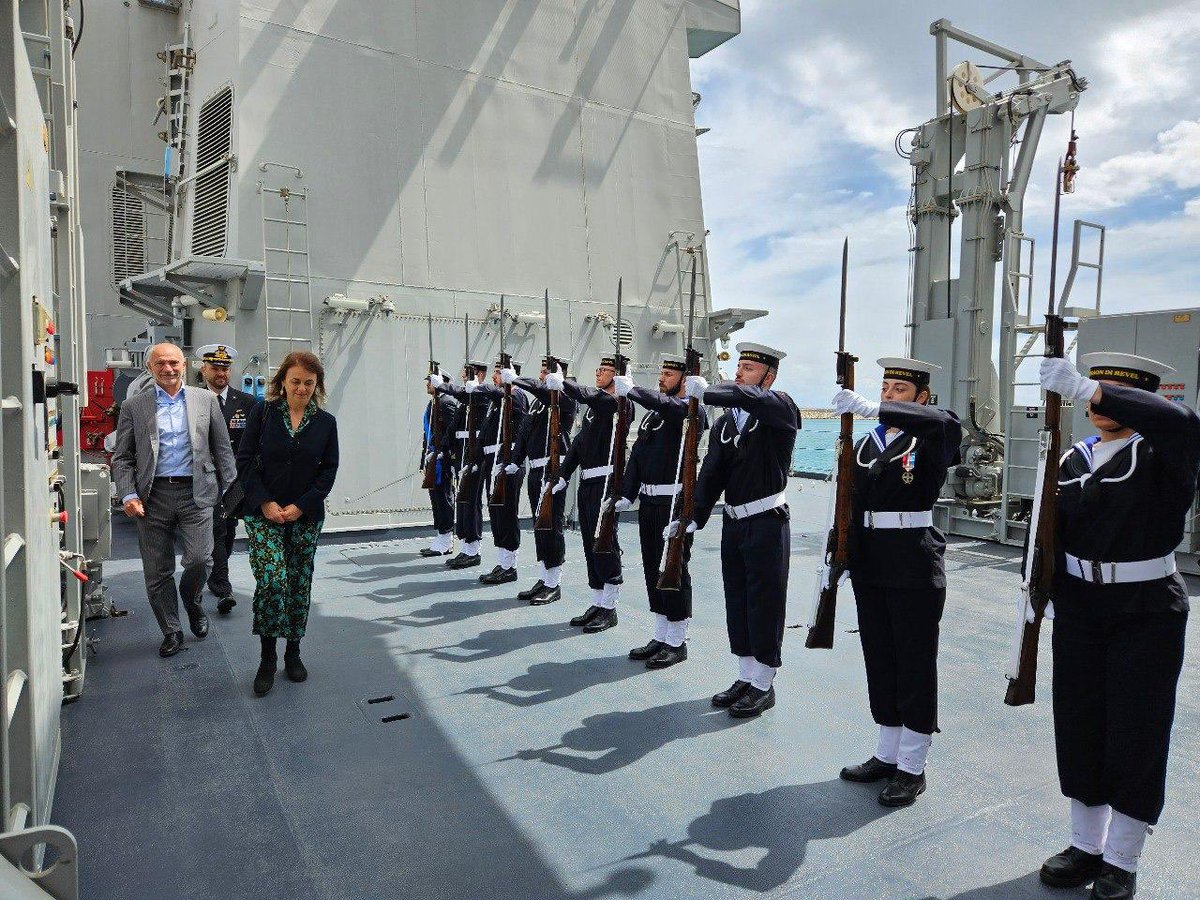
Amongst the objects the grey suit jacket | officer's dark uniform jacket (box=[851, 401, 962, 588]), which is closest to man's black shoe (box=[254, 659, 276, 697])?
the grey suit jacket

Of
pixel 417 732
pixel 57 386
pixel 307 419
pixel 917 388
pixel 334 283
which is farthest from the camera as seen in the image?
pixel 334 283

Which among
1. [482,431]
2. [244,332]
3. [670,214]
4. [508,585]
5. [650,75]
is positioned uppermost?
[650,75]

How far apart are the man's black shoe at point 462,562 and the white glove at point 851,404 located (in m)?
4.70

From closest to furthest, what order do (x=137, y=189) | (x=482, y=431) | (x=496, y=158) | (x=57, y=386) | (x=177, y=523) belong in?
1. (x=57, y=386)
2. (x=177, y=523)
3. (x=482, y=431)
4. (x=496, y=158)
5. (x=137, y=189)

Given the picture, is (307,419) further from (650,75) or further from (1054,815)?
(650,75)

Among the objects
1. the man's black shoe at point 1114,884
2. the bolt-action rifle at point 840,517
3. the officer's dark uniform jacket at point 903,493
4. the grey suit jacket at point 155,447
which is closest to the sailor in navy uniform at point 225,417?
the grey suit jacket at point 155,447

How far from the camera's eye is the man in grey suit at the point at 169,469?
14.3 feet

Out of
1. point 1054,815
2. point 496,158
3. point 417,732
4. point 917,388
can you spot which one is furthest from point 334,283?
point 1054,815

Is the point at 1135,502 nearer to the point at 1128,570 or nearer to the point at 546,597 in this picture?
the point at 1128,570

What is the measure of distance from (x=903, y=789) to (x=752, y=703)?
0.93 metres

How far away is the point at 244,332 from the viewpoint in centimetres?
790

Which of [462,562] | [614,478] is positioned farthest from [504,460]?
[614,478]

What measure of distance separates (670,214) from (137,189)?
25.4 ft

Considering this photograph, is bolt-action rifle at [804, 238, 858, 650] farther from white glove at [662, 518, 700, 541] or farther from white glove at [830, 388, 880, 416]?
white glove at [662, 518, 700, 541]
